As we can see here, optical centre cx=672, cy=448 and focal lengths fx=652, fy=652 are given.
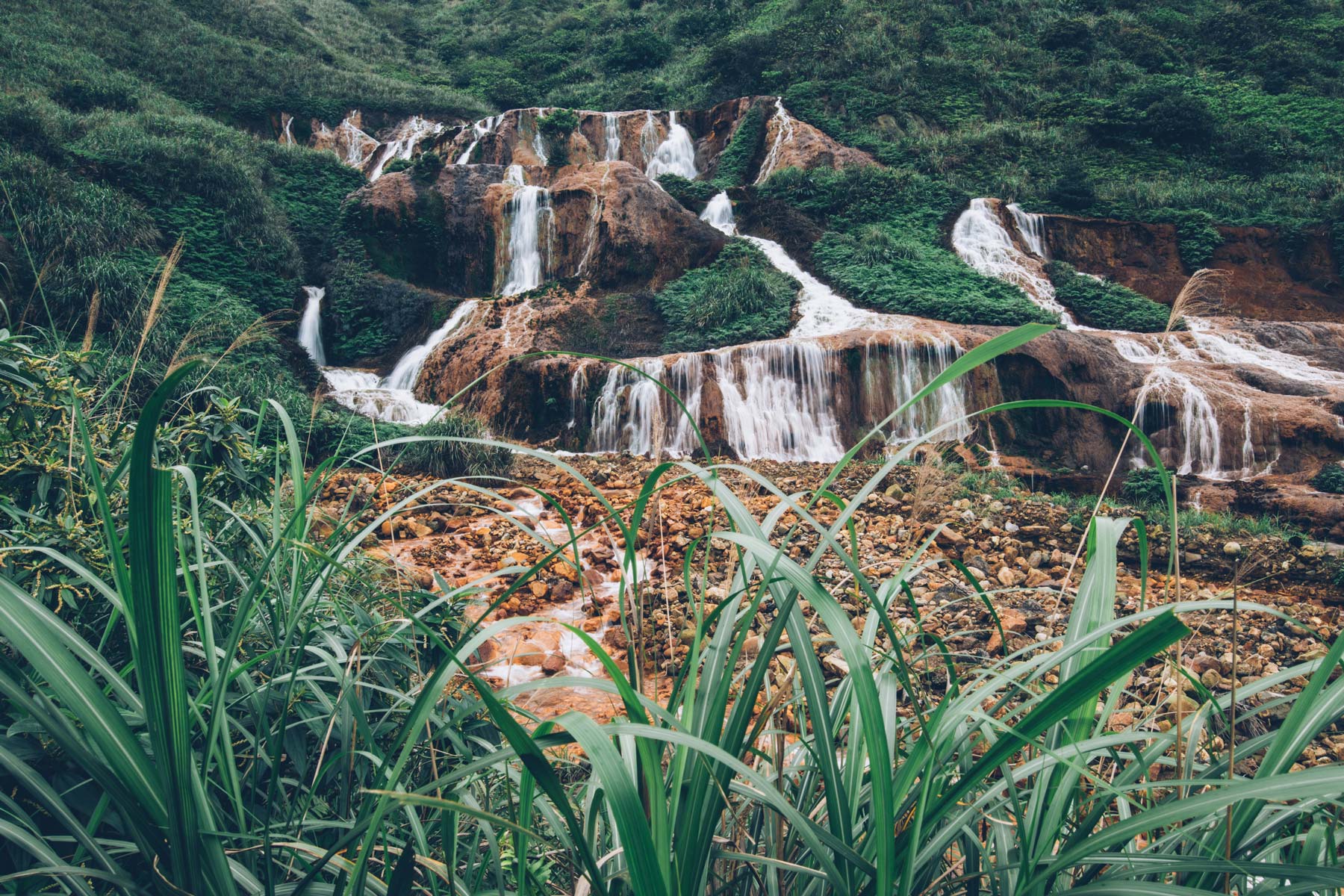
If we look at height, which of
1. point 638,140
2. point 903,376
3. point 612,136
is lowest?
point 903,376

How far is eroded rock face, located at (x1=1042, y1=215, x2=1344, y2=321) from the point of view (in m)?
11.7

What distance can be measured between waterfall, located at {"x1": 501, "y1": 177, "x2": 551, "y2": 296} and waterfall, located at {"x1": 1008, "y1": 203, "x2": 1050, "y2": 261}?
927 cm

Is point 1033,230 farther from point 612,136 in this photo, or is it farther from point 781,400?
point 612,136

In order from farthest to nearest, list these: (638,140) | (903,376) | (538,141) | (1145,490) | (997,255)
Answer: (638,140)
(538,141)
(997,255)
(903,376)
(1145,490)

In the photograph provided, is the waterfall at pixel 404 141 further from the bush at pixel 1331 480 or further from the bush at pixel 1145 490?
the bush at pixel 1331 480

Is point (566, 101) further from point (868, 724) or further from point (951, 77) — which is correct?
point (868, 724)

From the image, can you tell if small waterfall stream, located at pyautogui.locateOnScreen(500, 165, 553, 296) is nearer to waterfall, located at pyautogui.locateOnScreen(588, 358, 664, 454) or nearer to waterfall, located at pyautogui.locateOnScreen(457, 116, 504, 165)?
waterfall, located at pyautogui.locateOnScreen(457, 116, 504, 165)

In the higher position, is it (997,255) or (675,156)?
(675,156)

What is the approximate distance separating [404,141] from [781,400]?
14.3m

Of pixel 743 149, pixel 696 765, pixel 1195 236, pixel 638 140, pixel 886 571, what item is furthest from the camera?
pixel 638 140

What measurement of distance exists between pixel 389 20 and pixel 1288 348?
30941mm

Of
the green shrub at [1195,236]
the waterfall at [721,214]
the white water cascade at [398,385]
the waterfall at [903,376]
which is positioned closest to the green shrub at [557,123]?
the waterfall at [721,214]

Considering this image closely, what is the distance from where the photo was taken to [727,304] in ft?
35.0

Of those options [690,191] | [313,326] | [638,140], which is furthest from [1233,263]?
[313,326]
